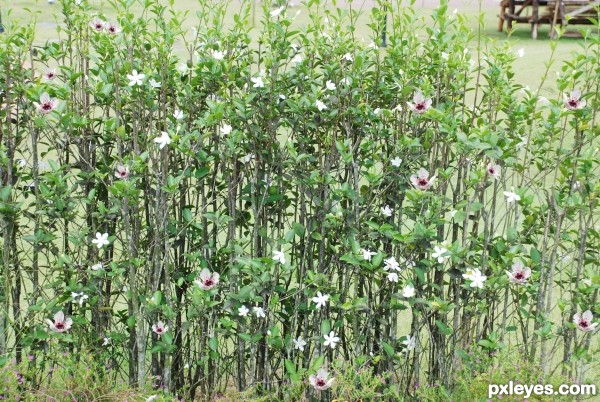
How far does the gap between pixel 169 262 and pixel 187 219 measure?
23 cm

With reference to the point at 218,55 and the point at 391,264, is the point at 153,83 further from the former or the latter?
the point at 391,264

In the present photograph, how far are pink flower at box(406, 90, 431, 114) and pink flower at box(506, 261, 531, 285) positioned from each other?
0.56 m

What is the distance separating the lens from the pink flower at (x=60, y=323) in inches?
109

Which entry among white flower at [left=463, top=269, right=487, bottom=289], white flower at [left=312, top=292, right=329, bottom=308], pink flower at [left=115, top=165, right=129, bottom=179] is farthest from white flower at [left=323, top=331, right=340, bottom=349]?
pink flower at [left=115, top=165, right=129, bottom=179]

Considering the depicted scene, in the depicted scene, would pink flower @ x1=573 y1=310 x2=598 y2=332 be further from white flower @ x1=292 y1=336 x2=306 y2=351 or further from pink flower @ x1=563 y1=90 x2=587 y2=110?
white flower @ x1=292 y1=336 x2=306 y2=351

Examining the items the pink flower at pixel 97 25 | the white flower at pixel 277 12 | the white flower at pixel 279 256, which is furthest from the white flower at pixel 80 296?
the white flower at pixel 277 12

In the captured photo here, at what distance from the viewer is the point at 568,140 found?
6074 millimetres

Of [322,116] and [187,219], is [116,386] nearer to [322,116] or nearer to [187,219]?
[187,219]

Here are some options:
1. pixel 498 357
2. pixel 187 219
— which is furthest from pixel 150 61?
pixel 498 357

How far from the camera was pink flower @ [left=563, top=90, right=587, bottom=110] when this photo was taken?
270 centimetres

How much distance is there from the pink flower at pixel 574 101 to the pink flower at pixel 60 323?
1.75 m

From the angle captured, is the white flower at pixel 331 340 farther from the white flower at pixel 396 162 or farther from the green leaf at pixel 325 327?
the white flower at pixel 396 162

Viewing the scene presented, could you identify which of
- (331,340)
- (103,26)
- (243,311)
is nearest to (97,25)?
(103,26)

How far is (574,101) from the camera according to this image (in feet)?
8.86
